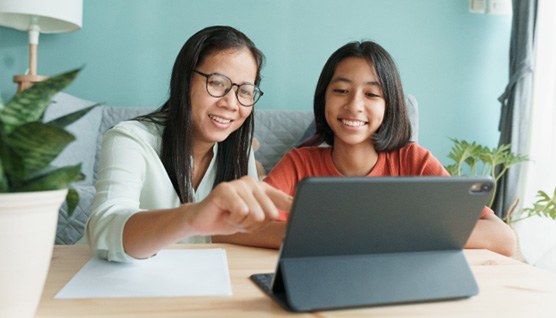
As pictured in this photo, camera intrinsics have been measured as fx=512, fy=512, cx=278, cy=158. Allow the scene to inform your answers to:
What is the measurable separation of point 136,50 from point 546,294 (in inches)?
102

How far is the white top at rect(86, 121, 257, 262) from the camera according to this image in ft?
2.72

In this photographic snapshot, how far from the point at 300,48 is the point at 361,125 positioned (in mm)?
1734

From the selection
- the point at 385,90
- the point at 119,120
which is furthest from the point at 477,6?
the point at 119,120

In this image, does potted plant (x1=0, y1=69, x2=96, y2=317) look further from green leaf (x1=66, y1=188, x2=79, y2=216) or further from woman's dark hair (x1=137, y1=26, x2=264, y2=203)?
woman's dark hair (x1=137, y1=26, x2=264, y2=203)

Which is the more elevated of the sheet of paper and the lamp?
the lamp

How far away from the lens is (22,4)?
232cm

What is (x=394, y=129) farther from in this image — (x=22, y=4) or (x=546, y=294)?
(x=22, y=4)

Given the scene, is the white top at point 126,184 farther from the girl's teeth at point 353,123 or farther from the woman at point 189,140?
the girl's teeth at point 353,123

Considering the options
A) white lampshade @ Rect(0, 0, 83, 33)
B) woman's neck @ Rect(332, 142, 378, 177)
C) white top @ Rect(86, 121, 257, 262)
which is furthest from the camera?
white lampshade @ Rect(0, 0, 83, 33)

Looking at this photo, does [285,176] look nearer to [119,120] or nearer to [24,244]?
[24,244]

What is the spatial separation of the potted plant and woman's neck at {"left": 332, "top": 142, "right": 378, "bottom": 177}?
109cm

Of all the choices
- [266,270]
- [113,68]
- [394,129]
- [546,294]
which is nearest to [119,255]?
[266,270]

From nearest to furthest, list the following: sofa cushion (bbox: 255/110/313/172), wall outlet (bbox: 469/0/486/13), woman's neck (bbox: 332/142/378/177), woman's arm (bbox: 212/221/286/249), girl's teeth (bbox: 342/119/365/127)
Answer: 1. woman's arm (bbox: 212/221/286/249)
2. girl's teeth (bbox: 342/119/365/127)
3. woman's neck (bbox: 332/142/378/177)
4. sofa cushion (bbox: 255/110/313/172)
5. wall outlet (bbox: 469/0/486/13)

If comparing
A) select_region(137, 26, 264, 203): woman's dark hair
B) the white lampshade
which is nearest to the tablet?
select_region(137, 26, 264, 203): woman's dark hair
